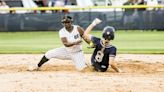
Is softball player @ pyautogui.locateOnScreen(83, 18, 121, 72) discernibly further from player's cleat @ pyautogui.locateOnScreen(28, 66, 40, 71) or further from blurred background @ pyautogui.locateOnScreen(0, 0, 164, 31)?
blurred background @ pyautogui.locateOnScreen(0, 0, 164, 31)

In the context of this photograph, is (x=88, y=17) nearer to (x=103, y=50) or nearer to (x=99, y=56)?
(x=99, y=56)

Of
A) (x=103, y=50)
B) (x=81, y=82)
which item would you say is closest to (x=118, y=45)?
(x=103, y=50)

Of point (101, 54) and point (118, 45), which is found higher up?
point (101, 54)

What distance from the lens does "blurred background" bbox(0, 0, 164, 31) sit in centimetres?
2466

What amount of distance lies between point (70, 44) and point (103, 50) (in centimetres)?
71

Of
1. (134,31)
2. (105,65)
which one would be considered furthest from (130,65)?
(134,31)

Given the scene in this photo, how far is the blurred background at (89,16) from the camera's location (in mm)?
24656

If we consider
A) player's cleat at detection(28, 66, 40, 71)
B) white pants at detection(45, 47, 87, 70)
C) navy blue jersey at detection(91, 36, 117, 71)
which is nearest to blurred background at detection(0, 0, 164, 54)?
player's cleat at detection(28, 66, 40, 71)

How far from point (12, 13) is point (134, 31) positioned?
5.57 metres

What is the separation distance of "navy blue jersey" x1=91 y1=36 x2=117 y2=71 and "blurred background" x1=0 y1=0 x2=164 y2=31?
13615 millimetres

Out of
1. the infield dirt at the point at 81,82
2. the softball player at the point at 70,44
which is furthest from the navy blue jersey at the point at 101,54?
the infield dirt at the point at 81,82

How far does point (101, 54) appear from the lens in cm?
1089

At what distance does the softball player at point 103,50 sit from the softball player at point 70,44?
0.24 meters

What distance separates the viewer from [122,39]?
2031 cm
